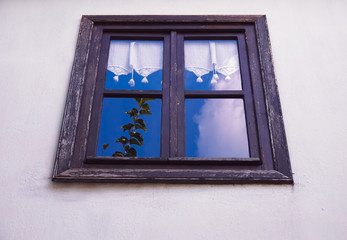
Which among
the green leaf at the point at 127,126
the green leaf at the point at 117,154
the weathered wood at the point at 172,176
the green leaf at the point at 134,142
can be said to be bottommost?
the weathered wood at the point at 172,176

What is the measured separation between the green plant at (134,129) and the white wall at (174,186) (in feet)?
1.24

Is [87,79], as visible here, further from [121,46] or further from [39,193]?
[39,193]

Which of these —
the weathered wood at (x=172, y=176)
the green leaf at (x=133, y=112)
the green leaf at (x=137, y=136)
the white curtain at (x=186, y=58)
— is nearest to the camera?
the weathered wood at (x=172, y=176)

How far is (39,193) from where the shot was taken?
7.04 ft

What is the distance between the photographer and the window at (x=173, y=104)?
2.25 meters

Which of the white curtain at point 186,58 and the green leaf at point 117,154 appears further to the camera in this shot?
the white curtain at point 186,58

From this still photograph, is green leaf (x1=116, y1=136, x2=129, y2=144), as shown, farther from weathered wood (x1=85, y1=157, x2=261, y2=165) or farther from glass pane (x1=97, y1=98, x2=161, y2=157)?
weathered wood (x1=85, y1=157, x2=261, y2=165)

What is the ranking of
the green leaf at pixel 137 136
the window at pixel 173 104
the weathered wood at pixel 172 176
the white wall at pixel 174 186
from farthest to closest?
the green leaf at pixel 137 136
the window at pixel 173 104
the weathered wood at pixel 172 176
the white wall at pixel 174 186

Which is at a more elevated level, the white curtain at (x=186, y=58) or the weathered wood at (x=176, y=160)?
the white curtain at (x=186, y=58)

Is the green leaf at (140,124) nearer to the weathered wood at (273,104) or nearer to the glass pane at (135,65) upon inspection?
the glass pane at (135,65)

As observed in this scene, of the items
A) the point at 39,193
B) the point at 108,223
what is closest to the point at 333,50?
the point at 108,223

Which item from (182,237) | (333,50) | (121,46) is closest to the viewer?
(182,237)

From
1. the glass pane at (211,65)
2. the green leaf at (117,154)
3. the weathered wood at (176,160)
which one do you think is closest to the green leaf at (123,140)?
the green leaf at (117,154)

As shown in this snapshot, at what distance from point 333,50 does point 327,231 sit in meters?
1.48
